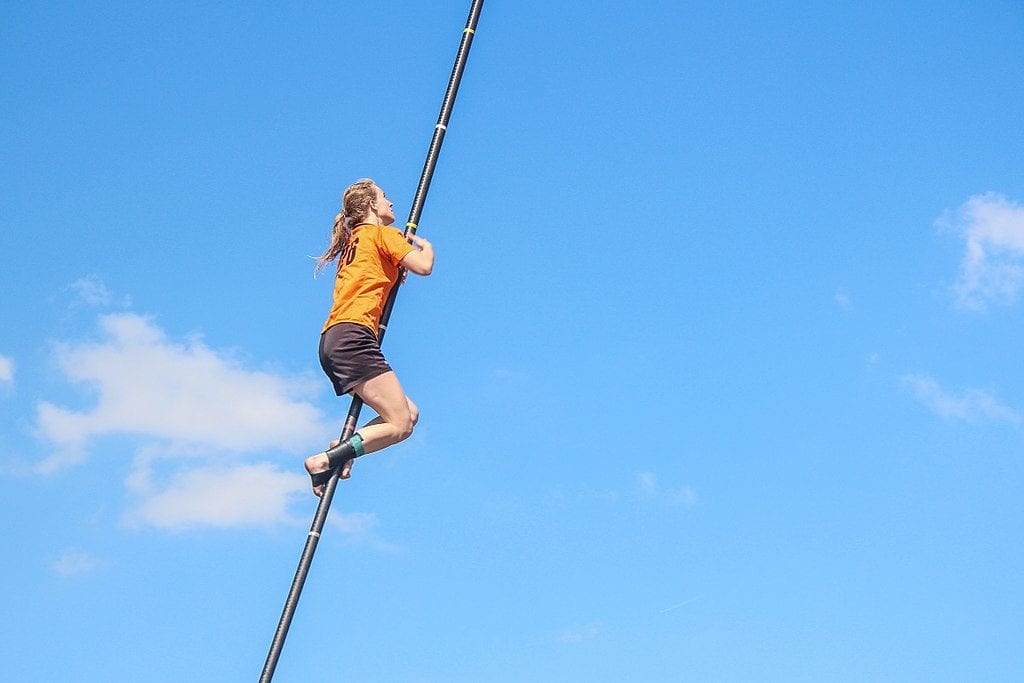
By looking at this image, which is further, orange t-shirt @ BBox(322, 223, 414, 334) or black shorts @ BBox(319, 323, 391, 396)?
orange t-shirt @ BBox(322, 223, 414, 334)

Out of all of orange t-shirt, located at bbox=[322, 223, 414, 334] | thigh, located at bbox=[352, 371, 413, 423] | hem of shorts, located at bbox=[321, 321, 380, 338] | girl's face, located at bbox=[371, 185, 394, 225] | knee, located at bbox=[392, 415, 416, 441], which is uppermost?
girl's face, located at bbox=[371, 185, 394, 225]

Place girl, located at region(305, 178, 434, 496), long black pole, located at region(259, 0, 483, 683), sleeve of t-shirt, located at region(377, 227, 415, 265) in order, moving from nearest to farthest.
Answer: long black pole, located at region(259, 0, 483, 683)
girl, located at region(305, 178, 434, 496)
sleeve of t-shirt, located at region(377, 227, 415, 265)

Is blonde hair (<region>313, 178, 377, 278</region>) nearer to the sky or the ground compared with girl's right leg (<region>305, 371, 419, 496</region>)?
nearer to the sky

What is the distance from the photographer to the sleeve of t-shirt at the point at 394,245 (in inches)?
333

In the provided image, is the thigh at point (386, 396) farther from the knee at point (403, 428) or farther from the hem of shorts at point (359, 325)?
the hem of shorts at point (359, 325)

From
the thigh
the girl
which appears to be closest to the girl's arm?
the girl

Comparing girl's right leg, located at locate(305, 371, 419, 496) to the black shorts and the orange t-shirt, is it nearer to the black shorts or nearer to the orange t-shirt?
the black shorts

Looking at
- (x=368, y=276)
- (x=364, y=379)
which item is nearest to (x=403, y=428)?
(x=364, y=379)

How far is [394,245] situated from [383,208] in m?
0.60

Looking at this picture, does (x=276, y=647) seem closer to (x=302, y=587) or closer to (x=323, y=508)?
(x=302, y=587)

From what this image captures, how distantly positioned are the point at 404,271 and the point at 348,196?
2.78 feet

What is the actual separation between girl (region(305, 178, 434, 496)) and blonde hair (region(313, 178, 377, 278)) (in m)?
0.16

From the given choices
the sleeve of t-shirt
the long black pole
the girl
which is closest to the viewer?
the long black pole

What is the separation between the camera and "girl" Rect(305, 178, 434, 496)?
8180mm
